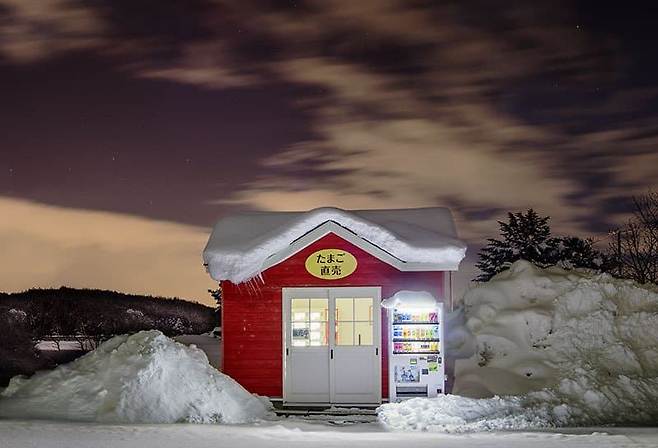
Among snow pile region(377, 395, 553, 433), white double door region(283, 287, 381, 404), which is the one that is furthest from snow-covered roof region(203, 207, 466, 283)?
snow pile region(377, 395, 553, 433)

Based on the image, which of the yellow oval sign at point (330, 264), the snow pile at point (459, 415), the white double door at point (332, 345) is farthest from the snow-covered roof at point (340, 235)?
the snow pile at point (459, 415)

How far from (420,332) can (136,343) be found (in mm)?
5727

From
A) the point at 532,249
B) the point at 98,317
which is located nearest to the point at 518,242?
the point at 532,249

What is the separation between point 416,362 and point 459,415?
180 cm

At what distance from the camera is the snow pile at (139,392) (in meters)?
16.1

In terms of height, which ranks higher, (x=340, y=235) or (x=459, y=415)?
(x=340, y=235)

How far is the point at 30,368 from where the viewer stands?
77.0ft

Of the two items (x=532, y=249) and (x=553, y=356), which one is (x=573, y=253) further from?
(x=553, y=356)

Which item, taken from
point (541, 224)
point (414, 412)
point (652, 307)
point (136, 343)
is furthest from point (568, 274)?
point (541, 224)

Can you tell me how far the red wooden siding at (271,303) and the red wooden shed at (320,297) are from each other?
0.02 m

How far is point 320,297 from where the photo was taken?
61.9ft

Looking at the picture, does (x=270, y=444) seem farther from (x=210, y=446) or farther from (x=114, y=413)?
(x=114, y=413)

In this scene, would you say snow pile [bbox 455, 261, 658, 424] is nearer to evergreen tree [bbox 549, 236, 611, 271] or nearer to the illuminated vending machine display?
the illuminated vending machine display

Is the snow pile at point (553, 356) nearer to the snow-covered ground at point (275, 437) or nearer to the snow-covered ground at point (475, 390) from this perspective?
the snow-covered ground at point (475, 390)
